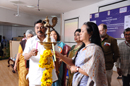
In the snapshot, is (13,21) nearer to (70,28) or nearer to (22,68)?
(70,28)

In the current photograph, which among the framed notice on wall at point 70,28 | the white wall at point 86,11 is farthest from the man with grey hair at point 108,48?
the framed notice on wall at point 70,28

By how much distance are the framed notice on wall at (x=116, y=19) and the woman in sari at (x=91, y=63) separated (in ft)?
11.6

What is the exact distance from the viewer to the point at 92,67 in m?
1.06

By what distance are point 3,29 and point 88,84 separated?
953cm

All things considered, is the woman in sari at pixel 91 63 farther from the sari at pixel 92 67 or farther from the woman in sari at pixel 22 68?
the woman in sari at pixel 22 68

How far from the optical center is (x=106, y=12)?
4723mm

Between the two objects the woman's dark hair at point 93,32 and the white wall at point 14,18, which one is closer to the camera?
the woman's dark hair at point 93,32

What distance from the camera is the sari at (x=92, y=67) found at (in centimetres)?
107

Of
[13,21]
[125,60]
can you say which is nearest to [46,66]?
[125,60]

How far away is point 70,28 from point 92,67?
20.6 ft

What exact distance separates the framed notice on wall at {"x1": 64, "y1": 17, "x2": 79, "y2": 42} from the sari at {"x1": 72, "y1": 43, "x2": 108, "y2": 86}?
5785mm

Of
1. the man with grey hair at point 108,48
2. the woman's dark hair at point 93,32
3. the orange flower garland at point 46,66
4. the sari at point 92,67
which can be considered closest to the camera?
the orange flower garland at point 46,66

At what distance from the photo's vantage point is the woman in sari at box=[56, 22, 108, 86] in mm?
1068

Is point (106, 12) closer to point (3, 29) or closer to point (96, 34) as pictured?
point (96, 34)
